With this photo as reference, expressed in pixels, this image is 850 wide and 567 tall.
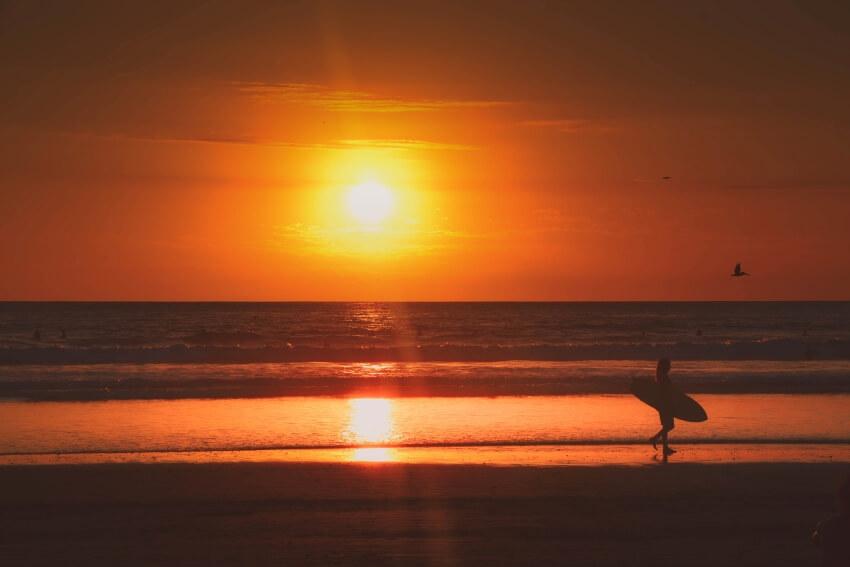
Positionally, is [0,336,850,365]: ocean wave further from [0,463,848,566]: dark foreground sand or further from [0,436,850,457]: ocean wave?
[0,463,848,566]: dark foreground sand

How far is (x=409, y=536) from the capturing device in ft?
35.9

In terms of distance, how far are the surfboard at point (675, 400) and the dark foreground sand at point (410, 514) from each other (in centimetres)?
182

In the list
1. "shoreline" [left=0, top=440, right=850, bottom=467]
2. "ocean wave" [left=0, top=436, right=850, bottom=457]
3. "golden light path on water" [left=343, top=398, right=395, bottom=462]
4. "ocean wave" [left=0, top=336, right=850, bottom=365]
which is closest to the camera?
"shoreline" [left=0, top=440, right=850, bottom=467]

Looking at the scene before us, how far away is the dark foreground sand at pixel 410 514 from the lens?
1023 cm

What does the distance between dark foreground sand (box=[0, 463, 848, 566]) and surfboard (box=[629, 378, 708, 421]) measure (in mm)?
1821

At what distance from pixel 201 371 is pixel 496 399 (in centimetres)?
1539

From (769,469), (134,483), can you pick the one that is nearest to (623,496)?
(769,469)

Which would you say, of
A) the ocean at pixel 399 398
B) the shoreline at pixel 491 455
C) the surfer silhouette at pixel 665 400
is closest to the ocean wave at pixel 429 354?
the ocean at pixel 399 398

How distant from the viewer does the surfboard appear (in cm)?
1711

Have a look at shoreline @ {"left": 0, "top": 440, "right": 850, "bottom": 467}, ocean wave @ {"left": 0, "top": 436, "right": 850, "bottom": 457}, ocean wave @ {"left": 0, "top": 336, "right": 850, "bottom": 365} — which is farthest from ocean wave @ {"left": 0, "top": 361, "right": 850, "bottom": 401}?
shoreline @ {"left": 0, "top": 440, "right": 850, "bottom": 467}

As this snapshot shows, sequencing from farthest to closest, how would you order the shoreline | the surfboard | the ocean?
the ocean
the surfboard
the shoreline

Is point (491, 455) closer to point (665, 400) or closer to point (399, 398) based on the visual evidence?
point (665, 400)

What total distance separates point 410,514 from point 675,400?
694 centimetres

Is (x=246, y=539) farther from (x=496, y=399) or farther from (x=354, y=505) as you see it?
(x=496, y=399)
